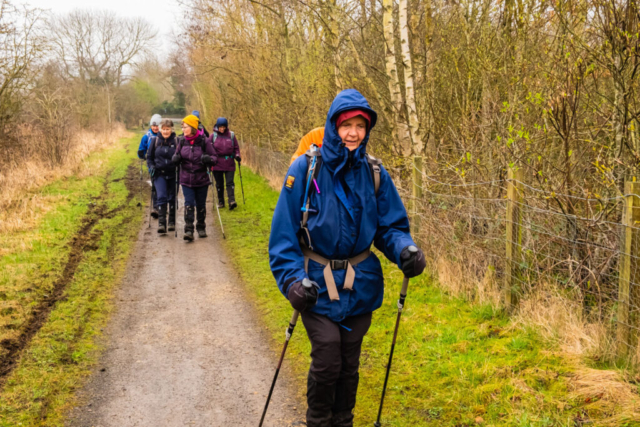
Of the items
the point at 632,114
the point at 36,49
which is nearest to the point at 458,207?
the point at 632,114

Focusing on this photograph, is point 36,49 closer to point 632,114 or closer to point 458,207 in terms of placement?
point 458,207

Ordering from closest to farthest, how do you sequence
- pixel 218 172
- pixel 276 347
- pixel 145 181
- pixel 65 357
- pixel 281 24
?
pixel 65 357, pixel 276 347, pixel 218 172, pixel 281 24, pixel 145 181

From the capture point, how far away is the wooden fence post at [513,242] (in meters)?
5.63

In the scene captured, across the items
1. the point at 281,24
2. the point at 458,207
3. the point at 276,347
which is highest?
the point at 281,24

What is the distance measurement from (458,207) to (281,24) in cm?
1284

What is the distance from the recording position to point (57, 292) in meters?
7.47

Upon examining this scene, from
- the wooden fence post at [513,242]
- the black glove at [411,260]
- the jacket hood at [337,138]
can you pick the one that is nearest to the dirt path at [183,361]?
the black glove at [411,260]

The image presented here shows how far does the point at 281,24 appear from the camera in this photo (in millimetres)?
17938

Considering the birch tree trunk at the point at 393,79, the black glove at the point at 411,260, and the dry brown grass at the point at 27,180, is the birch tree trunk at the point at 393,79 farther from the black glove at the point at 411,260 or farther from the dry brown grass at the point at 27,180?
the dry brown grass at the point at 27,180

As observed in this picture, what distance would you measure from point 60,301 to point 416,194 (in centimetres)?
502

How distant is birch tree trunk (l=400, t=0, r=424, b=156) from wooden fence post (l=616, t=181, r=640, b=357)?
14.7ft

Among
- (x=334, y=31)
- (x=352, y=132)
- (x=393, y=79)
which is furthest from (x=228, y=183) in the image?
(x=352, y=132)

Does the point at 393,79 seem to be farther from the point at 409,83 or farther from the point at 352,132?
the point at 352,132

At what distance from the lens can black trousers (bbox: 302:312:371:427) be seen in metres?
3.39
